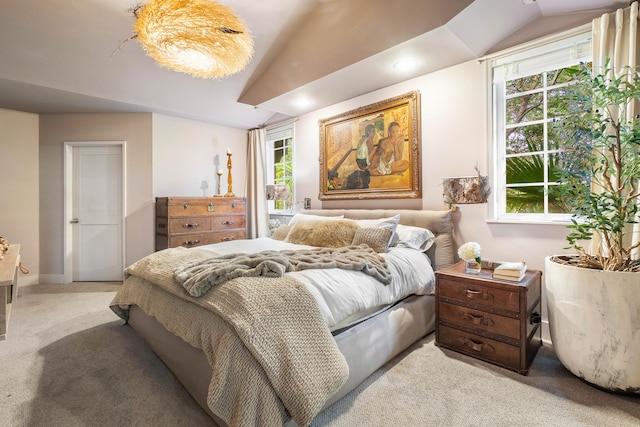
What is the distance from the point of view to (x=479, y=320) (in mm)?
2025

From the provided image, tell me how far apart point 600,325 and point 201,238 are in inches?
163

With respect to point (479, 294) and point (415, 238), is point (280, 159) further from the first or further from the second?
point (479, 294)

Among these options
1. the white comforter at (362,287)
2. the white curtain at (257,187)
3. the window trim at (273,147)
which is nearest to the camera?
the white comforter at (362,287)

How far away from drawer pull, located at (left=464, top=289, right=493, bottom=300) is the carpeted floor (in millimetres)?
453

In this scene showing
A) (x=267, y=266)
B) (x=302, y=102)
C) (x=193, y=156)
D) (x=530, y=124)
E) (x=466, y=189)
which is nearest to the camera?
(x=267, y=266)

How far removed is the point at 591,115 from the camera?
171cm

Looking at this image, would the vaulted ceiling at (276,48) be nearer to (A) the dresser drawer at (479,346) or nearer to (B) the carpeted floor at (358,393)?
(A) the dresser drawer at (479,346)

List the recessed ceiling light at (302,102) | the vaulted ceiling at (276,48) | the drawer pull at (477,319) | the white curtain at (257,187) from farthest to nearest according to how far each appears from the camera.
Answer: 1. the white curtain at (257,187)
2. the recessed ceiling light at (302,102)
3. the vaulted ceiling at (276,48)
4. the drawer pull at (477,319)

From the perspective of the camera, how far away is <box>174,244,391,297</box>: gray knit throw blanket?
1.55m

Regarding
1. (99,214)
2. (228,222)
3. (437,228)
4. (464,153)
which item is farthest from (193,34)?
(99,214)

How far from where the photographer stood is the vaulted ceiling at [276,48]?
7.51ft

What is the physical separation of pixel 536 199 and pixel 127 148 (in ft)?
16.8

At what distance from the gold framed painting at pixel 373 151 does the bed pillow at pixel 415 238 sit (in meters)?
0.50

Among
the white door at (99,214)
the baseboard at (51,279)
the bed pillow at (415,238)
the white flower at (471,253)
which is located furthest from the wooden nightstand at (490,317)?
the baseboard at (51,279)
